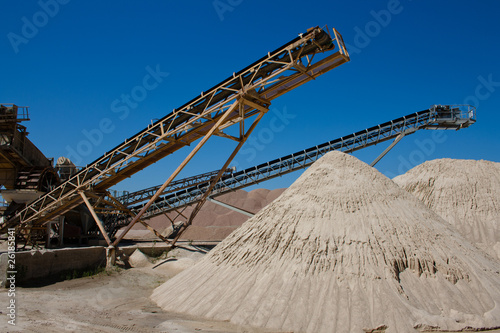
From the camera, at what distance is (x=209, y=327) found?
657 centimetres

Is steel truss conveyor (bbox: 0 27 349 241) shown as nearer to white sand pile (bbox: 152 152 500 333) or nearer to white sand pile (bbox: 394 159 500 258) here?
white sand pile (bbox: 152 152 500 333)

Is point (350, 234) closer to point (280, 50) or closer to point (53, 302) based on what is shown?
point (280, 50)

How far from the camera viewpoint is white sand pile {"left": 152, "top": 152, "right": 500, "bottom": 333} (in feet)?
21.6

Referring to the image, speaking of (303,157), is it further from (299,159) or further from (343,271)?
(343,271)

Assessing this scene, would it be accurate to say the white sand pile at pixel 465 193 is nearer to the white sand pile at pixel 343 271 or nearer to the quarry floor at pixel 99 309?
the white sand pile at pixel 343 271

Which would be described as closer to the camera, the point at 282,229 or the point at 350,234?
the point at 350,234

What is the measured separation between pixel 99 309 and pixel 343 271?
520 centimetres

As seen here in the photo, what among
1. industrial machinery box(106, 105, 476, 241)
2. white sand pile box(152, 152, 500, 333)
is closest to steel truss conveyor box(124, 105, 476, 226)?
industrial machinery box(106, 105, 476, 241)

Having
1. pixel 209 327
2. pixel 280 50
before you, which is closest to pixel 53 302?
pixel 209 327

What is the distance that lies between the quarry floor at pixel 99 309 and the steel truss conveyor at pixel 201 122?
2.63 meters

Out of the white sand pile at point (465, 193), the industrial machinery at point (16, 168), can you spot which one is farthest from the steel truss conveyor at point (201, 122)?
the white sand pile at point (465, 193)

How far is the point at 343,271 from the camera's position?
286 inches

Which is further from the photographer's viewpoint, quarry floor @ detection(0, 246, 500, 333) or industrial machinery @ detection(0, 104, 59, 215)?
industrial machinery @ detection(0, 104, 59, 215)

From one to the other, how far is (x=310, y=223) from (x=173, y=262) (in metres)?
6.43
